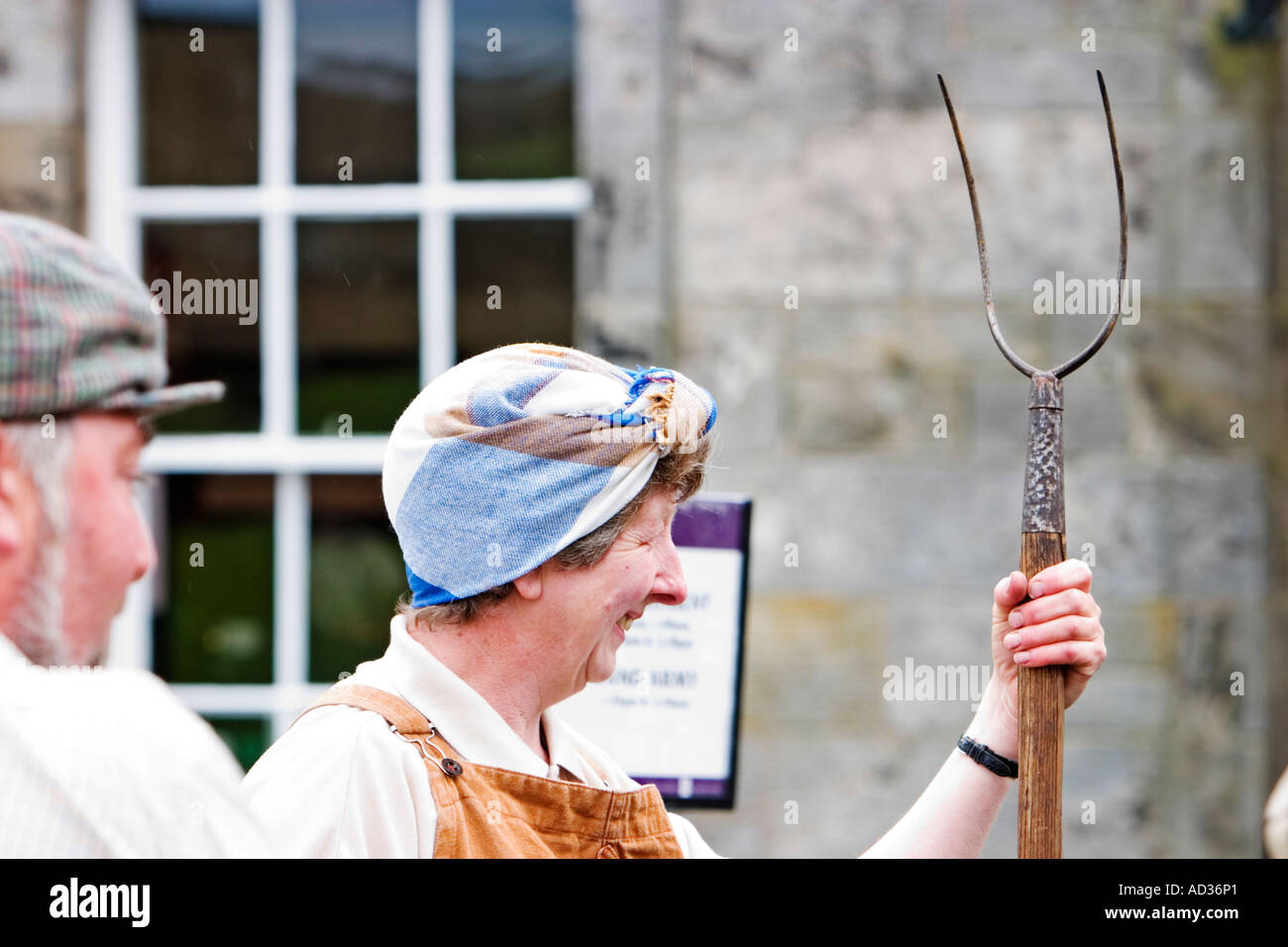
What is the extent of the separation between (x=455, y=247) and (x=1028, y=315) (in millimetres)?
1739

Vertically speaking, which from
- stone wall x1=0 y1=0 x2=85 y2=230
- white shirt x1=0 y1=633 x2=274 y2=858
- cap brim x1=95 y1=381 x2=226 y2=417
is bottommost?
white shirt x1=0 y1=633 x2=274 y2=858

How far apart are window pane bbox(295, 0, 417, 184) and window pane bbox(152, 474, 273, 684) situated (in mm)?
1031

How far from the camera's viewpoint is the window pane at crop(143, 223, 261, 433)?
14.8 ft

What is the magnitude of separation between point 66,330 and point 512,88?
359 centimetres

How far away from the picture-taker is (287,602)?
14.9ft

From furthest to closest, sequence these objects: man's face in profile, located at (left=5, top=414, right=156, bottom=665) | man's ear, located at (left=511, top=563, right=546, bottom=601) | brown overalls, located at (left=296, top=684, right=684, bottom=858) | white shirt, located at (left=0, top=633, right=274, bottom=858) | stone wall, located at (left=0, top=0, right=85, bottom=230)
Result: stone wall, located at (left=0, top=0, right=85, bottom=230), man's ear, located at (left=511, top=563, right=546, bottom=601), brown overalls, located at (left=296, top=684, right=684, bottom=858), man's face in profile, located at (left=5, top=414, right=156, bottom=665), white shirt, located at (left=0, top=633, right=274, bottom=858)

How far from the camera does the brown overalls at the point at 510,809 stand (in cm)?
168

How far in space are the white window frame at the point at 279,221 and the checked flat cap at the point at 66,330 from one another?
3349 millimetres

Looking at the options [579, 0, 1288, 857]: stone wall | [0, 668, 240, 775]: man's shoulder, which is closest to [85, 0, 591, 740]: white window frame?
[579, 0, 1288, 857]: stone wall

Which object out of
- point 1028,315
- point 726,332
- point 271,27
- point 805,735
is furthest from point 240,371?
point 1028,315

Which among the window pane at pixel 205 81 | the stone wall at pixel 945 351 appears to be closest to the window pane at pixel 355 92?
the window pane at pixel 205 81

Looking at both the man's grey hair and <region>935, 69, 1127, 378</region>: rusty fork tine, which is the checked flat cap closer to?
the man's grey hair

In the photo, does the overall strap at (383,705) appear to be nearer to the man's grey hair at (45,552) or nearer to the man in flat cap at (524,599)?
the man in flat cap at (524,599)

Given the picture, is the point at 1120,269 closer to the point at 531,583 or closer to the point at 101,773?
the point at 531,583
